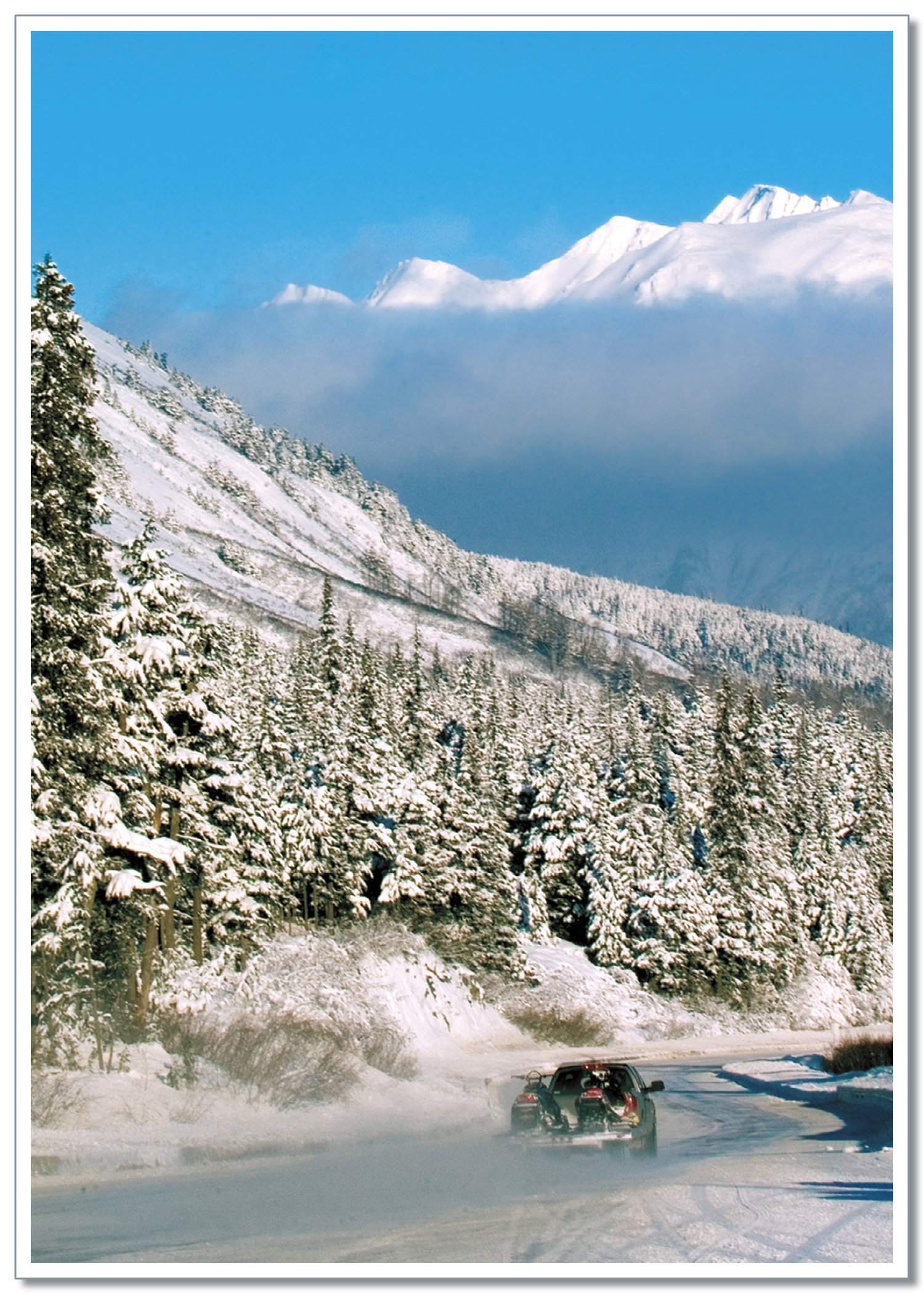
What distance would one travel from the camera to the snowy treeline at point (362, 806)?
19844mm

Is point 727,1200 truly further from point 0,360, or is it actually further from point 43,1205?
point 0,360

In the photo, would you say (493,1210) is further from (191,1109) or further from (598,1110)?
(191,1109)

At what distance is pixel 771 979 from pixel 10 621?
47.7 metres

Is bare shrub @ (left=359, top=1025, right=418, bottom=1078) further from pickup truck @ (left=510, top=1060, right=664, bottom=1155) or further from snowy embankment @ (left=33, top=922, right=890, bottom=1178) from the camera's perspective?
pickup truck @ (left=510, top=1060, right=664, bottom=1155)

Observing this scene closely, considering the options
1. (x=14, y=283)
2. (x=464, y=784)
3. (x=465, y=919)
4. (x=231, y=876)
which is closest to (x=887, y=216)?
(x=14, y=283)

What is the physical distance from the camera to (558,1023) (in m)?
48.2

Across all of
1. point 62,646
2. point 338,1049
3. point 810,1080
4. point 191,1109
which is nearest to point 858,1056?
point 810,1080

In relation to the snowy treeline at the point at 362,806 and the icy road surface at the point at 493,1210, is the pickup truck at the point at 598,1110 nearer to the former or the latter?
the icy road surface at the point at 493,1210

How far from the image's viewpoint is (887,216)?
53.3ft

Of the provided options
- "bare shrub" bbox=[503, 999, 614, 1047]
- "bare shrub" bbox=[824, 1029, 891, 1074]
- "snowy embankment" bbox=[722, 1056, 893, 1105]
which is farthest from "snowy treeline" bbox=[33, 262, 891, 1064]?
"bare shrub" bbox=[824, 1029, 891, 1074]

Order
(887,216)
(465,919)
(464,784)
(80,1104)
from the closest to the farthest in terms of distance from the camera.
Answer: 1. (887,216)
2. (80,1104)
3. (465,919)
4. (464,784)

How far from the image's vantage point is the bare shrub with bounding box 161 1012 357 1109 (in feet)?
65.9

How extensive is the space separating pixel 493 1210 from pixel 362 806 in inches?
1274

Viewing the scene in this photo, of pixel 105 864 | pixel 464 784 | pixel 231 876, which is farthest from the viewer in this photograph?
pixel 464 784
